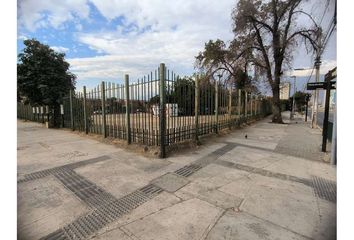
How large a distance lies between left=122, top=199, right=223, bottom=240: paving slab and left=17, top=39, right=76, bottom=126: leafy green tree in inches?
438

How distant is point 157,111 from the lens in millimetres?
5535

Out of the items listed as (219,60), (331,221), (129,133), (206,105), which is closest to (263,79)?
(219,60)

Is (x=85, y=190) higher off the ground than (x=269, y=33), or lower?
lower

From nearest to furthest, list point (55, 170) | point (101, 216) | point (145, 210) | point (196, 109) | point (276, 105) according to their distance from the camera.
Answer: point (101, 216) → point (145, 210) → point (55, 170) → point (196, 109) → point (276, 105)

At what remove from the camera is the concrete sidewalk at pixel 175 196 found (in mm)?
2387

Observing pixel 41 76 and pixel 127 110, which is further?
pixel 41 76

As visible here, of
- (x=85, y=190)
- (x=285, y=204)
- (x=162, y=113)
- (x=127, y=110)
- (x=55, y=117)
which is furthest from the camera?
(x=55, y=117)

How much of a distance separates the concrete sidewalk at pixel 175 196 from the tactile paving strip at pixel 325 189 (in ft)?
0.06

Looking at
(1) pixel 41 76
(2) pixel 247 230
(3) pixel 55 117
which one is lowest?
(2) pixel 247 230

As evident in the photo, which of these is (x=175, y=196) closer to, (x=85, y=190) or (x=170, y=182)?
(x=170, y=182)

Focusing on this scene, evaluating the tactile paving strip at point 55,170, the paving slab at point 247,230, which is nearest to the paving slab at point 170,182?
the paving slab at point 247,230

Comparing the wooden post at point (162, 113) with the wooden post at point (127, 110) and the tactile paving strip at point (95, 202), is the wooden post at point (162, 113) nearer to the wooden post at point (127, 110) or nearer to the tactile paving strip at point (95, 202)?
the tactile paving strip at point (95, 202)

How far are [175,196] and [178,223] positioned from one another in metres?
0.72

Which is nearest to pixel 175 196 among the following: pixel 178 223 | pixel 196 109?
pixel 178 223
